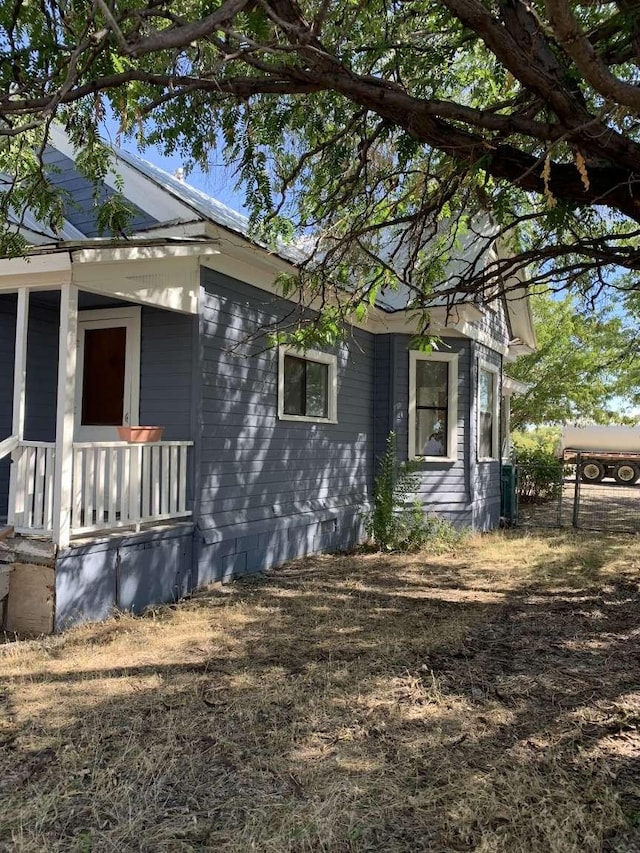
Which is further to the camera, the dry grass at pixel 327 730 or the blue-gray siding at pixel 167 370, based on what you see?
the blue-gray siding at pixel 167 370

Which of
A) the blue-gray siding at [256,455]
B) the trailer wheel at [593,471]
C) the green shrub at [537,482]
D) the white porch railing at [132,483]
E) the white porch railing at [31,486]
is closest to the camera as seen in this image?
the white porch railing at [31,486]

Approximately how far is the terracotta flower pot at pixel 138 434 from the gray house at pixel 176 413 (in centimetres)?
2

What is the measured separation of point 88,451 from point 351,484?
16.4 ft

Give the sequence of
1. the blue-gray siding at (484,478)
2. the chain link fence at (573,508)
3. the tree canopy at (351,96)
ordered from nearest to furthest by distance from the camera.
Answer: the tree canopy at (351,96) → the blue-gray siding at (484,478) → the chain link fence at (573,508)

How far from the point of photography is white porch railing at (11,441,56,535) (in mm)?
5445

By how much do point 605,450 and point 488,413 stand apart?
66.7 feet

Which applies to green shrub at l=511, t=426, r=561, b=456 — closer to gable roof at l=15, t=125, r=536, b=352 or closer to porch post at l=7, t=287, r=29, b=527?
gable roof at l=15, t=125, r=536, b=352

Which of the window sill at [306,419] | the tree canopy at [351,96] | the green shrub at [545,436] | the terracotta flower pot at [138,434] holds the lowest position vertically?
the terracotta flower pot at [138,434]

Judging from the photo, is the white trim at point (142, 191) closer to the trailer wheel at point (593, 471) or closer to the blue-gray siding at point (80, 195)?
the blue-gray siding at point (80, 195)

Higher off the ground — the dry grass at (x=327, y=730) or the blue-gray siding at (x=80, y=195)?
the blue-gray siding at (x=80, y=195)

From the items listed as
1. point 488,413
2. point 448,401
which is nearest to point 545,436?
point 488,413

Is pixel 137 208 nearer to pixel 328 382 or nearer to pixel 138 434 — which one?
pixel 138 434

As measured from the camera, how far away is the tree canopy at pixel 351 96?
→ 11.3 ft

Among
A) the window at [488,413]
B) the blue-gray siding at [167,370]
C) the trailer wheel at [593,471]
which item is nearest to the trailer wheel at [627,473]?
the trailer wheel at [593,471]
